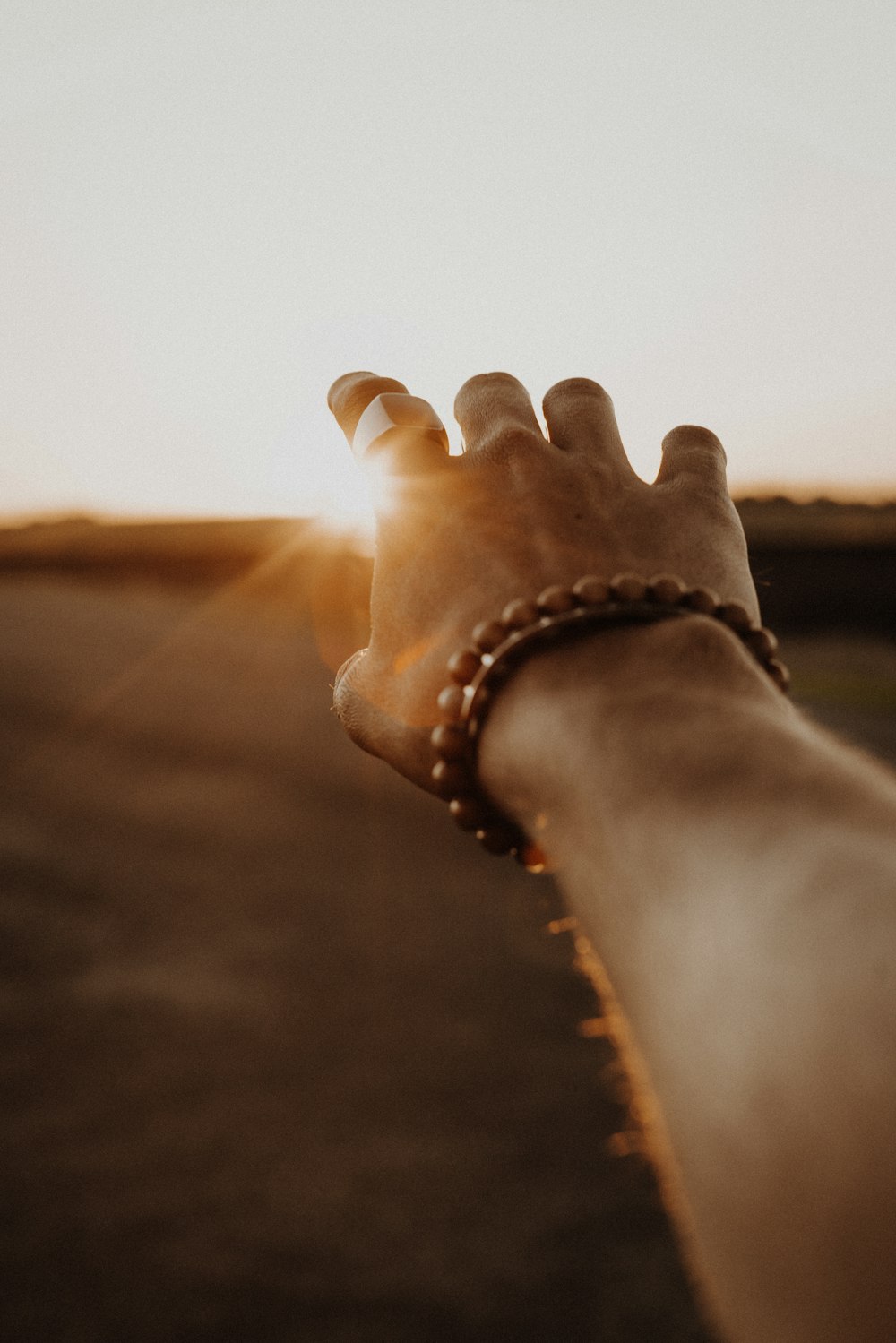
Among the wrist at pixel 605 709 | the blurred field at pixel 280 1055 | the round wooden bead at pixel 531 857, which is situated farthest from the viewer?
the blurred field at pixel 280 1055

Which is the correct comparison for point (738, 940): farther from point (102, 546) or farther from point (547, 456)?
point (102, 546)

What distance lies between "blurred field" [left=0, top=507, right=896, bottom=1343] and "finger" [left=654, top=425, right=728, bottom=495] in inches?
24.8

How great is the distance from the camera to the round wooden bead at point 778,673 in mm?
949

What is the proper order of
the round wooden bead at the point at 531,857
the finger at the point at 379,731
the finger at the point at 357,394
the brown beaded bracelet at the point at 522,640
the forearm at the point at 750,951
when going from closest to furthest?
the forearm at the point at 750,951 < the brown beaded bracelet at the point at 522,640 < the round wooden bead at the point at 531,857 < the finger at the point at 379,731 < the finger at the point at 357,394

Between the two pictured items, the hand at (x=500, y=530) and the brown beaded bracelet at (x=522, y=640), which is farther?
the hand at (x=500, y=530)

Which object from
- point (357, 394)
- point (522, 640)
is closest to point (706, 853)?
point (522, 640)

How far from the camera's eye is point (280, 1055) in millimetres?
3645

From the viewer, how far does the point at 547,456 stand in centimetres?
116

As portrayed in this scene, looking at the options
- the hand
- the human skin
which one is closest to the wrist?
the human skin

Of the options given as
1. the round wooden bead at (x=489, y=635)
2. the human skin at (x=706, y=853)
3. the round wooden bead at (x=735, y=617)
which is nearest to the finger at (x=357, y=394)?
the human skin at (x=706, y=853)

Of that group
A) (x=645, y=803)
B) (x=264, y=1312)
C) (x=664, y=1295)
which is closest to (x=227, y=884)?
(x=264, y=1312)

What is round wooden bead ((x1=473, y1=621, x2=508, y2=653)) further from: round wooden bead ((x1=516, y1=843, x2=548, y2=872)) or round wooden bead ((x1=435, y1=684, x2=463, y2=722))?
round wooden bead ((x1=516, y1=843, x2=548, y2=872))

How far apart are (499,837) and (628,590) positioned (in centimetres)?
27

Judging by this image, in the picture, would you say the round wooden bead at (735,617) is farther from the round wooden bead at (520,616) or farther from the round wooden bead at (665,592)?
the round wooden bead at (520,616)
